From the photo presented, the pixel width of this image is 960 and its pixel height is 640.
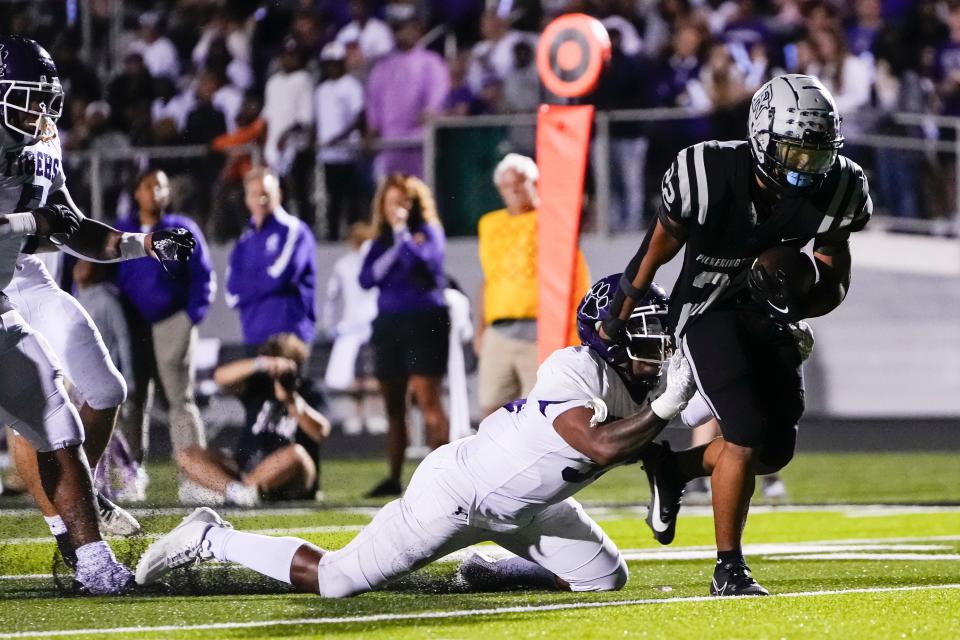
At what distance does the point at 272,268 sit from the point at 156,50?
5784 mm

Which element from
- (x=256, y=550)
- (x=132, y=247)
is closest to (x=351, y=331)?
(x=132, y=247)

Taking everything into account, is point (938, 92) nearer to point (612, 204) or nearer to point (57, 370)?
point (612, 204)

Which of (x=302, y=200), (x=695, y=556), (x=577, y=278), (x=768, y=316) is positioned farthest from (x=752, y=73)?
(x=768, y=316)

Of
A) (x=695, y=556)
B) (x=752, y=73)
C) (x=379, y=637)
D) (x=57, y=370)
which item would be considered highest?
(x=752, y=73)

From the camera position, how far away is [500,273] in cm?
889

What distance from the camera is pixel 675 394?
14.4ft

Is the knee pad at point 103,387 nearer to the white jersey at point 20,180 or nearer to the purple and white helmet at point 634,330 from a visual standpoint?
the white jersey at point 20,180

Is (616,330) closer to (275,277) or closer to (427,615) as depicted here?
(427,615)

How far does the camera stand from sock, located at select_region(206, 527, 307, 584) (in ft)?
16.5

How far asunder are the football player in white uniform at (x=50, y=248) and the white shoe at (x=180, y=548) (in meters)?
0.34

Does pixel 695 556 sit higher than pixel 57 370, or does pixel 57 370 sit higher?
pixel 57 370

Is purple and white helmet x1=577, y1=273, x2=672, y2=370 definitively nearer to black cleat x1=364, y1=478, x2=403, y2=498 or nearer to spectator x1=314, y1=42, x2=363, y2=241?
black cleat x1=364, y1=478, x2=403, y2=498

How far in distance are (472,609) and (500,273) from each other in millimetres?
4177

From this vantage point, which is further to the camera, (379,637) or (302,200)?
(302,200)
